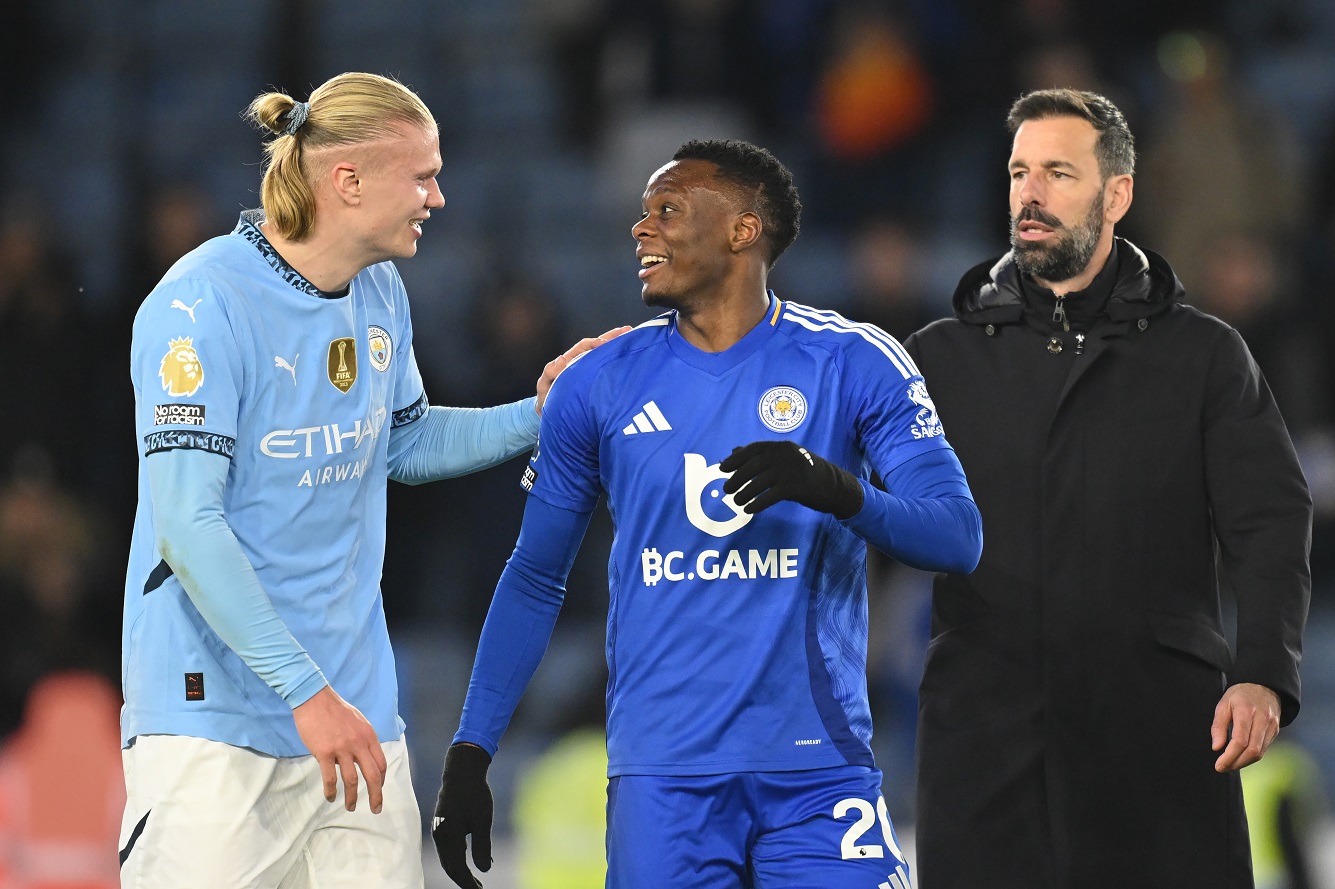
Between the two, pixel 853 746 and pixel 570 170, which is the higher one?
pixel 570 170

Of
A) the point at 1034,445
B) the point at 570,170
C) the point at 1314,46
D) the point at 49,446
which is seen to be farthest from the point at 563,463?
the point at 1314,46

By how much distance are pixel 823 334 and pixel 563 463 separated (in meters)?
0.62

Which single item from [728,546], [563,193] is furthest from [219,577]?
[563,193]

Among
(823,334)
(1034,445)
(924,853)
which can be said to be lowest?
(924,853)

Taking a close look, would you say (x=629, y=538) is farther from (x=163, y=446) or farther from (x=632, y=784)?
(x=163, y=446)

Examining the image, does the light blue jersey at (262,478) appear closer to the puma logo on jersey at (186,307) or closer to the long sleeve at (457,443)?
the puma logo on jersey at (186,307)

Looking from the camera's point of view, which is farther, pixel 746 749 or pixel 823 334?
pixel 823 334

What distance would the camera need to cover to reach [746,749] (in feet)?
11.8

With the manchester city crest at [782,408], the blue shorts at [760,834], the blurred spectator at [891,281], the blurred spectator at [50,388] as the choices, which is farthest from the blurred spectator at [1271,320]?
the blurred spectator at [50,388]

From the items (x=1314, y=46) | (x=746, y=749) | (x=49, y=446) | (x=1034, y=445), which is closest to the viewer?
(x=746, y=749)

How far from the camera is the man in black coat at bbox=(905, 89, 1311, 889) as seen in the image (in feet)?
14.1

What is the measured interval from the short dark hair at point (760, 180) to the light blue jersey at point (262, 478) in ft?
2.86

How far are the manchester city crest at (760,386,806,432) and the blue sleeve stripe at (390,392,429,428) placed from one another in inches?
39.6

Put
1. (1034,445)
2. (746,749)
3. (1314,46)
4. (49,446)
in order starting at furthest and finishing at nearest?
(1314,46) < (49,446) < (1034,445) < (746,749)
